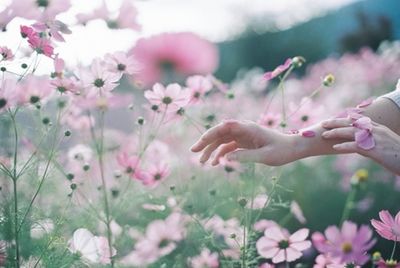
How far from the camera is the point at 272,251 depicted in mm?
1246

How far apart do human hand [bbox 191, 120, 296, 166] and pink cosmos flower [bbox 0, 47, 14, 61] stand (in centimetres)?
32

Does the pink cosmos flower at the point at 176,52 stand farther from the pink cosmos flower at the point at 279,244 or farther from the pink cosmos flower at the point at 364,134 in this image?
the pink cosmos flower at the point at 364,134

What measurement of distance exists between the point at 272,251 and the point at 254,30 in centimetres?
793

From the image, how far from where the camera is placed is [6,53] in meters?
1.04

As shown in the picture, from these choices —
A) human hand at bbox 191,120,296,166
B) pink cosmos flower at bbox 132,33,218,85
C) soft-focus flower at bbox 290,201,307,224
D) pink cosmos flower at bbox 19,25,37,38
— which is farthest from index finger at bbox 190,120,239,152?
pink cosmos flower at bbox 132,33,218,85

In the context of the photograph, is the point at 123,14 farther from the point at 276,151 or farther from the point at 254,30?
the point at 254,30

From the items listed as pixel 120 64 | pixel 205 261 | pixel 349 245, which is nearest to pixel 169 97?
pixel 120 64

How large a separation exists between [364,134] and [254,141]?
18cm

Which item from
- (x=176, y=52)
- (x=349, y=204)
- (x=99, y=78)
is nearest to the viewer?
(x=99, y=78)

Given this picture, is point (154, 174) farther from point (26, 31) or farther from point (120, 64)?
point (26, 31)

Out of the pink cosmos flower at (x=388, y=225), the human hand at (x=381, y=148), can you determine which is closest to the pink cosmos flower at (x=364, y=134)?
the human hand at (x=381, y=148)

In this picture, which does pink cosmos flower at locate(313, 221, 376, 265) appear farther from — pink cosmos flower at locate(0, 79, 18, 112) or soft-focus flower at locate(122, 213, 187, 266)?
pink cosmos flower at locate(0, 79, 18, 112)

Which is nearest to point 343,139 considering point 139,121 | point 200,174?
point 139,121

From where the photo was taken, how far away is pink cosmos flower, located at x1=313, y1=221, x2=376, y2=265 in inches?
42.9
